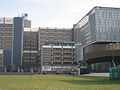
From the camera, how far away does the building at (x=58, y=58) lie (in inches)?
7497

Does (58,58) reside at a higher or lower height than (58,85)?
higher

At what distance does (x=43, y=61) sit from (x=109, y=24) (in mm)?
68780

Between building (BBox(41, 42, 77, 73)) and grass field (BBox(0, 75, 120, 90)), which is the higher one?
building (BBox(41, 42, 77, 73))

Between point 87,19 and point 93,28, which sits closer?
point 93,28

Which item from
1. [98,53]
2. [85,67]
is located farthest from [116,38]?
[98,53]

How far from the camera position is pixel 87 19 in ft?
509

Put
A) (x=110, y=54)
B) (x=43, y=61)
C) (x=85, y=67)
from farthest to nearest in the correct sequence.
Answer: (x=43, y=61), (x=85, y=67), (x=110, y=54)

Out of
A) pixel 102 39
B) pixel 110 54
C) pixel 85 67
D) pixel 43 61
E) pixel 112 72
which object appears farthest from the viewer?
pixel 43 61

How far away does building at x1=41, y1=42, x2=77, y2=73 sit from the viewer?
19043 centimetres

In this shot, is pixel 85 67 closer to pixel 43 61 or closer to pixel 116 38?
pixel 116 38

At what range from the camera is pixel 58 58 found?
19325cm

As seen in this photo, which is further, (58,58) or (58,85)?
(58,58)

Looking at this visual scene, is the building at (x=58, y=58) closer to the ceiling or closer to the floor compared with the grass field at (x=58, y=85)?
closer to the ceiling

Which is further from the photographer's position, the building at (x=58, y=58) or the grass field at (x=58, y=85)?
the building at (x=58, y=58)
